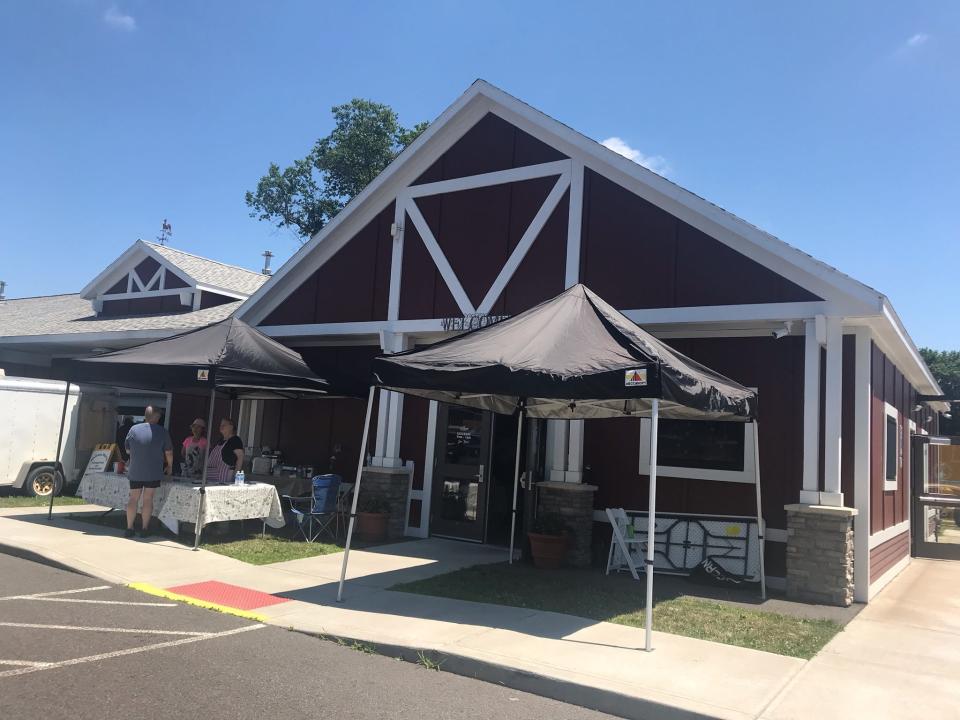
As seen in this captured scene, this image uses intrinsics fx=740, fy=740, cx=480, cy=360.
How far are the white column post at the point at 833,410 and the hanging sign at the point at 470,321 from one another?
4418mm

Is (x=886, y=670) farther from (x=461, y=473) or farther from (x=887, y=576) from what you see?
(x=461, y=473)

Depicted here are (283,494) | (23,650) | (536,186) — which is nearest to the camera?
(23,650)

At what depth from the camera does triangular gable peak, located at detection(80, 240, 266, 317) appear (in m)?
18.1

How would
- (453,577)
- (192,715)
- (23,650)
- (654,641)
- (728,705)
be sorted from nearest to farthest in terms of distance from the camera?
(192,715) → (728,705) → (23,650) → (654,641) → (453,577)

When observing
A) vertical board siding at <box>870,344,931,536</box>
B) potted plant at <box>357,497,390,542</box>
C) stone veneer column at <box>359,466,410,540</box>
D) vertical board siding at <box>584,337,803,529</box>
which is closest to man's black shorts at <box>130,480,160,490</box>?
potted plant at <box>357,497,390,542</box>

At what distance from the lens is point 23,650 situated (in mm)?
5312

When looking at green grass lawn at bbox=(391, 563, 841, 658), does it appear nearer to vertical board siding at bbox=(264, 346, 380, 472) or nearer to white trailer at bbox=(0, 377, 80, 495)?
vertical board siding at bbox=(264, 346, 380, 472)

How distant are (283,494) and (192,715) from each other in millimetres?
7994

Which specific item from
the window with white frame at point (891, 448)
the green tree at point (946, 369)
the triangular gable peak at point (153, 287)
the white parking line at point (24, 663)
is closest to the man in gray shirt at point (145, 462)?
the white parking line at point (24, 663)

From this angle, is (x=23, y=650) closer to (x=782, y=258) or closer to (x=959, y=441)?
(x=782, y=258)

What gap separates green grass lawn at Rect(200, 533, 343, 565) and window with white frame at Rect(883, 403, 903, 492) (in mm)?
8220

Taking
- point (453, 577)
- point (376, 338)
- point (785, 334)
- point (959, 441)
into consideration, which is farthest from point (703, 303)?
point (959, 441)

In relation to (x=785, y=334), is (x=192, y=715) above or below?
below

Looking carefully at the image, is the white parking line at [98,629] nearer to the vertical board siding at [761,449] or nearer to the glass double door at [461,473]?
the glass double door at [461,473]
